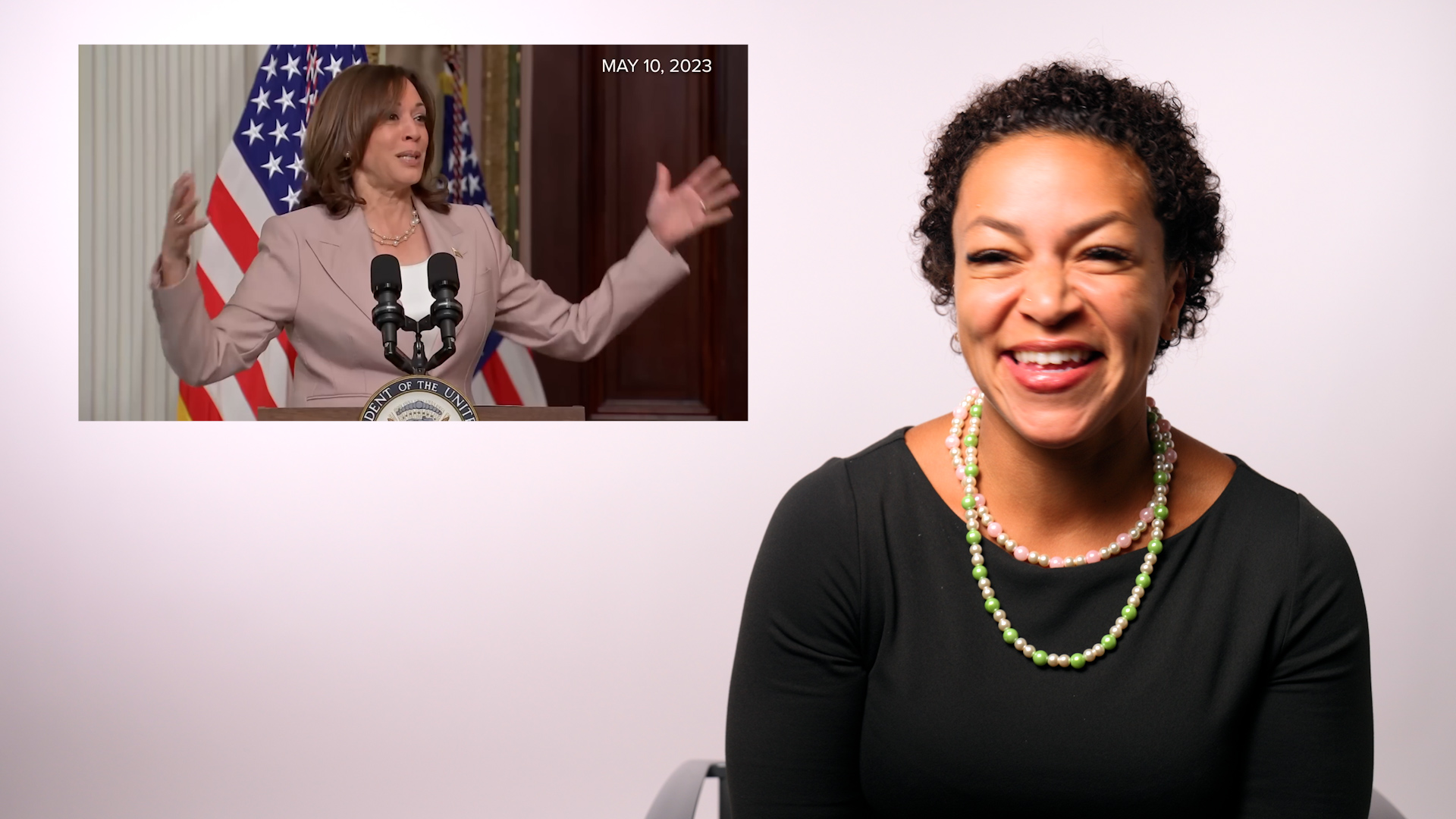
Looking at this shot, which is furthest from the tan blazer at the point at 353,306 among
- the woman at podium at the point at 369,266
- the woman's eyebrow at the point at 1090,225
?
the woman's eyebrow at the point at 1090,225

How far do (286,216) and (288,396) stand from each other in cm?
42

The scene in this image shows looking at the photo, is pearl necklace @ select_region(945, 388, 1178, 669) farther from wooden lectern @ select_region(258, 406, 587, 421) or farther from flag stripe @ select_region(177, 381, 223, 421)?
flag stripe @ select_region(177, 381, 223, 421)

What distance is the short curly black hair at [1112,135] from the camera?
3.57ft

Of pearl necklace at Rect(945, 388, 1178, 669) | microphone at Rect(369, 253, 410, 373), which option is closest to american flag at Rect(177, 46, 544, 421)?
microphone at Rect(369, 253, 410, 373)

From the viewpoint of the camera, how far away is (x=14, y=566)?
9.73 ft

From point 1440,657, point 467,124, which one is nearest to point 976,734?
point 467,124

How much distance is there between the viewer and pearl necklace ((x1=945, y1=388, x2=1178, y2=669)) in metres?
1.14

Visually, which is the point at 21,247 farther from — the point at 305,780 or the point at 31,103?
the point at 305,780

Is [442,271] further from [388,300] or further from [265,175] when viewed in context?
[265,175]

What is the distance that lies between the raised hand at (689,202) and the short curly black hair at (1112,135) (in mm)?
1671

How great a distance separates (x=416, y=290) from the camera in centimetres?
279

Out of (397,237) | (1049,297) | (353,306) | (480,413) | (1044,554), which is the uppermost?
(397,237)

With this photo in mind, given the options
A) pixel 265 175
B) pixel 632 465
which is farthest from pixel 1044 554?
pixel 265 175

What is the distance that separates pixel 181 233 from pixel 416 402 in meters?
0.68
